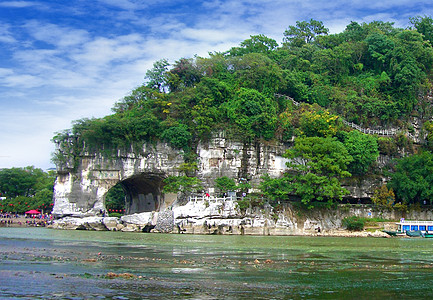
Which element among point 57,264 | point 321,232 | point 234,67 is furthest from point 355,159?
point 57,264

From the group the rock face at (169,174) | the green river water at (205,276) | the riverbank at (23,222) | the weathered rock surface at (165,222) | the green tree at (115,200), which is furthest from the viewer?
the green tree at (115,200)

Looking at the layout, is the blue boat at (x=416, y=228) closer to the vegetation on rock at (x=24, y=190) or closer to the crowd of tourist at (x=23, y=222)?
the crowd of tourist at (x=23, y=222)

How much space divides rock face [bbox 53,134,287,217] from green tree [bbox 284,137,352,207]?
323 centimetres

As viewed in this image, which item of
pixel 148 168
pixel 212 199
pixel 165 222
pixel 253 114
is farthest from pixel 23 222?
pixel 253 114

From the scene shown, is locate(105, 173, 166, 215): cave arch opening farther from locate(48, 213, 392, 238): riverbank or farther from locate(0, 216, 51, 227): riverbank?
locate(0, 216, 51, 227): riverbank

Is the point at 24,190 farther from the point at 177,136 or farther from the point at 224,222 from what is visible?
the point at 224,222

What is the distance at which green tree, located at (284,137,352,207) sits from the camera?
44.3 m

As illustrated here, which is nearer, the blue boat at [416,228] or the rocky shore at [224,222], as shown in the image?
the rocky shore at [224,222]

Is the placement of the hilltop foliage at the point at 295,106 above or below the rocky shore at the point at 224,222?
above

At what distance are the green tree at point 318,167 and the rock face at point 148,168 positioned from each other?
3226 millimetres

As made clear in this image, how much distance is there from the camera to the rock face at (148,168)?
48.5m

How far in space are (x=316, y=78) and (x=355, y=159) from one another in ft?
40.2

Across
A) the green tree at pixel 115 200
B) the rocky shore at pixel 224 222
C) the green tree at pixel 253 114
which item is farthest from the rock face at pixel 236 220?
the green tree at pixel 115 200

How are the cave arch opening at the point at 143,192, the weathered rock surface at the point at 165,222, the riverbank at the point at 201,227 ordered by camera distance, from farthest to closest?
the cave arch opening at the point at 143,192 → the weathered rock surface at the point at 165,222 → the riverbank at the point at 201,227
